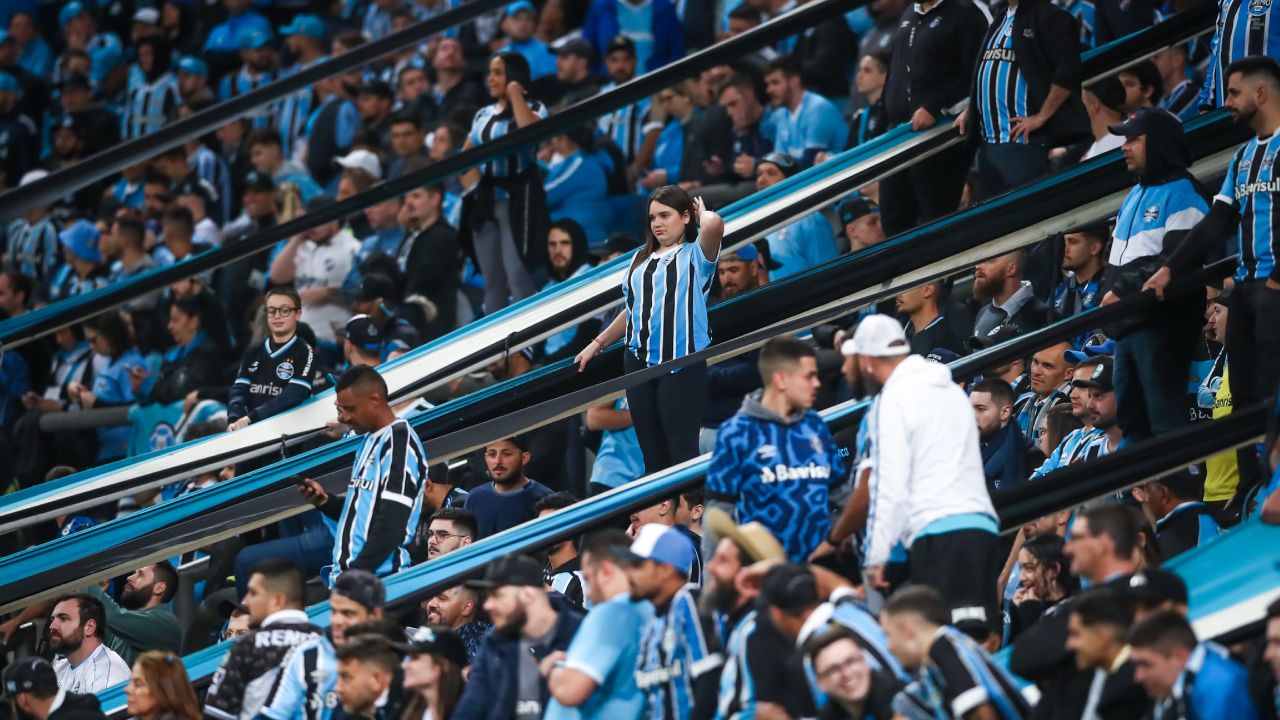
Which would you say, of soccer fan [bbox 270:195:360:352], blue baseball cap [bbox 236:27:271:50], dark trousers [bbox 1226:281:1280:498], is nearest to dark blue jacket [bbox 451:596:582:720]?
dark trousers [bbox 1226:281:1280:498]

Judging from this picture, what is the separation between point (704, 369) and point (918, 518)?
2551mm

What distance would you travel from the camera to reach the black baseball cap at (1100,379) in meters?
8.88

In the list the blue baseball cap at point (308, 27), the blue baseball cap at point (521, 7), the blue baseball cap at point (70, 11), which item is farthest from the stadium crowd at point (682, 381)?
the blue baseball cap at point (70, 11)

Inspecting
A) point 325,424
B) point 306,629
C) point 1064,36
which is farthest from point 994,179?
point 306,629

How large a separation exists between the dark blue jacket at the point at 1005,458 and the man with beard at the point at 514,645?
2551mm

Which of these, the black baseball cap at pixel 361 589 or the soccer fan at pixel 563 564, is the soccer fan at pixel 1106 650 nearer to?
the black baseball cap at pixel 361 589

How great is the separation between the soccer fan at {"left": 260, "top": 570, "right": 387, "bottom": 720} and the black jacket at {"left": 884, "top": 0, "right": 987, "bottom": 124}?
4308 millimetres

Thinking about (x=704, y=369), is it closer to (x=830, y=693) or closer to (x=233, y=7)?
(x=830, y=693)

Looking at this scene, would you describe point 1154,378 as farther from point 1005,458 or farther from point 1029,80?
point 1029,80

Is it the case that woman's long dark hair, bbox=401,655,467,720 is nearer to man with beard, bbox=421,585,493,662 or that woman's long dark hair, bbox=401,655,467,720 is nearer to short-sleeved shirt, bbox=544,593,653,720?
short-sleeved shirt, bbox=544,593,653,720

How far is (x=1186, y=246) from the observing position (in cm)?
857

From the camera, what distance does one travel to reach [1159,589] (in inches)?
244

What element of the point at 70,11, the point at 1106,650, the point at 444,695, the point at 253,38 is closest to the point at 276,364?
the point at 444,695

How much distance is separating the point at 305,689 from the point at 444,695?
0.78 meters
